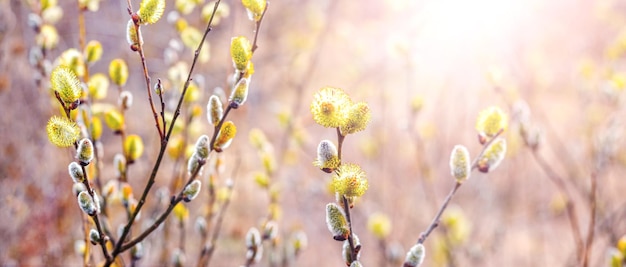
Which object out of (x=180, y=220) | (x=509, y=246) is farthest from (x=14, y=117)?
(x=509, y=246)

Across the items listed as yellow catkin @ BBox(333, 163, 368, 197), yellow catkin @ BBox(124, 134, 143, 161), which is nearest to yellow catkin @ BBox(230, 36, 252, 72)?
yellow catkin @ BBox(333, 163, 368, 197)

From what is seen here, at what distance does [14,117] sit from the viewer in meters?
2.52

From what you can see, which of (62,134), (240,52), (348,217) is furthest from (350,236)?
(62,134)

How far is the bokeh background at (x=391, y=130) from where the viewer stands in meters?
1.92

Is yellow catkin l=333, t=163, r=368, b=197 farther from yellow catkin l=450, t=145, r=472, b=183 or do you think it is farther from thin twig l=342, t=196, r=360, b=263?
yellow catkin l=450, t=145, r=472, b=183

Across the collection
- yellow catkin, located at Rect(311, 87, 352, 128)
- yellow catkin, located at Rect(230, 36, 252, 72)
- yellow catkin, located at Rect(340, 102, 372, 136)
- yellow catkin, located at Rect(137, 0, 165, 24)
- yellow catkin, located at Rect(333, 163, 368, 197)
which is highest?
yellow catkin, located at Rect(137, 0, 165, 24)

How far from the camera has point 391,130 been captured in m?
2.96

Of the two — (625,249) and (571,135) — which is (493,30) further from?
(625,249)

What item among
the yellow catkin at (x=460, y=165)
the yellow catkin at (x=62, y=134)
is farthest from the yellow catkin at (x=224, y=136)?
the yellow catkin at (x=460, y=165)

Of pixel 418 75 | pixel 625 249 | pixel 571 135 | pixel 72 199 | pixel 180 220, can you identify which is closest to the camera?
pixel 625 249

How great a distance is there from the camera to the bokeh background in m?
1.92

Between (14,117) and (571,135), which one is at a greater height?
(14,117)

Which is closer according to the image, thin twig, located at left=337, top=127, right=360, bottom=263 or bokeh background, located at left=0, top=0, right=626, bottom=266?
thin twig, located at left=337, top=127, right=360, bottom=263

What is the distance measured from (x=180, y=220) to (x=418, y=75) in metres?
4.09
